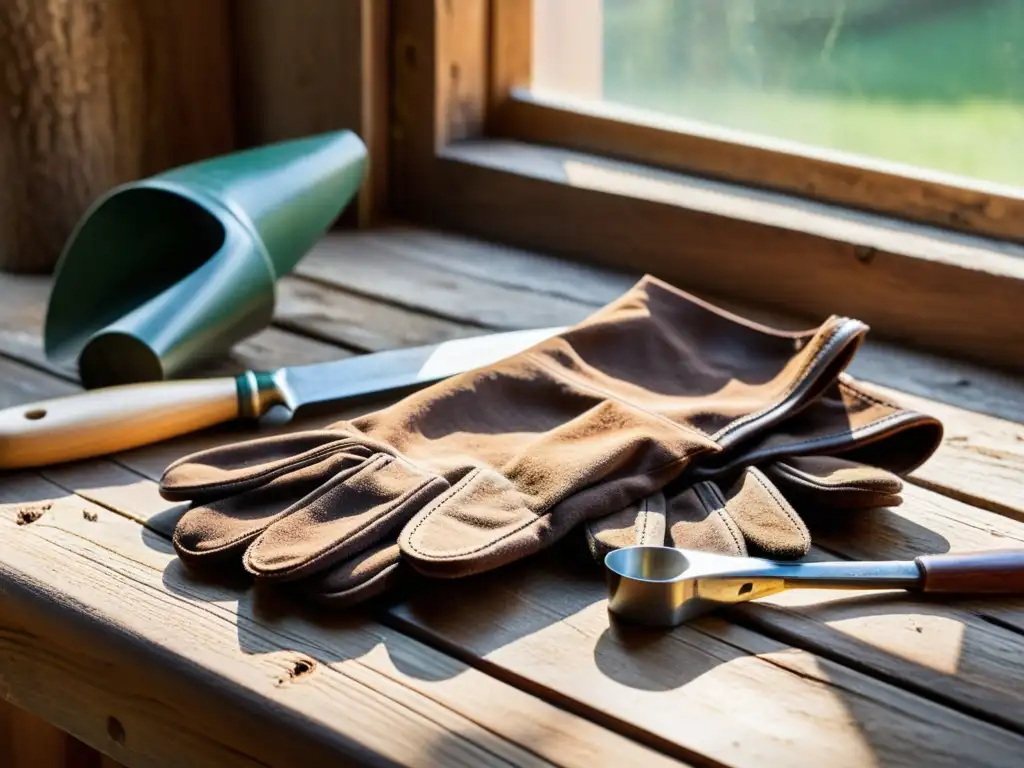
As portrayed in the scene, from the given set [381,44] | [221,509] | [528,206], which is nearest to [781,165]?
[528,206]

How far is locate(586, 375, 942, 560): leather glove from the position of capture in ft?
2.60

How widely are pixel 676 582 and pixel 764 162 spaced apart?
29.7 inches

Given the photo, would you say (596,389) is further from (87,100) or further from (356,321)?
(87,100)

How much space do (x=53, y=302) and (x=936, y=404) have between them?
30.2 inches

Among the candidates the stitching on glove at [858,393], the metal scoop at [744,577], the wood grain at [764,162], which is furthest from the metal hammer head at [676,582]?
the wood grain at [764,162]

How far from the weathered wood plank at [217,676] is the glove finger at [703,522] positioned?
16 cm

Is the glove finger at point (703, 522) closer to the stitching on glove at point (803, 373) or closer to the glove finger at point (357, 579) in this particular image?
the stitching on glove at point (803, 373)

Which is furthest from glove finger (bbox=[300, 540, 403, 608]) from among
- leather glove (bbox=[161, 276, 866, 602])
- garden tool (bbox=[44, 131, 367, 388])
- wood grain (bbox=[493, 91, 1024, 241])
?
wood grain (bbox=[493, 91, 1024, 241])

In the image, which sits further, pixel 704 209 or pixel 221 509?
pixel 704 209

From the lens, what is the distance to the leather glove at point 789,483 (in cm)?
79

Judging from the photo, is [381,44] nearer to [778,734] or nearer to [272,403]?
[272,403]

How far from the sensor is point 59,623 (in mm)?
788

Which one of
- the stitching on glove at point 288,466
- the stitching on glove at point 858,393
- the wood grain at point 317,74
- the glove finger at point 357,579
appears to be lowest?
the glove finger at point 357,579

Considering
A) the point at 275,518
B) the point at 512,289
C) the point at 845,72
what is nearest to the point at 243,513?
the point at 275,518
